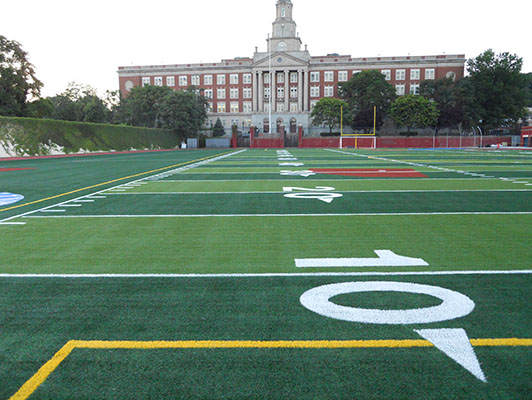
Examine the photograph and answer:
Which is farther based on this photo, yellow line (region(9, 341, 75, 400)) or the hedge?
the hedge

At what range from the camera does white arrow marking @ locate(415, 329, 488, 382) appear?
265 cm

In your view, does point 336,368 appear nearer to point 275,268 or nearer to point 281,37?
point 275,268

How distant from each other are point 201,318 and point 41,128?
39305 mm

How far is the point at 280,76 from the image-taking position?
330 ft

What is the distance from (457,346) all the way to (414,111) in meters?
Answer: 86.3

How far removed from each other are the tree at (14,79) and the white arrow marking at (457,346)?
5648 centimetres

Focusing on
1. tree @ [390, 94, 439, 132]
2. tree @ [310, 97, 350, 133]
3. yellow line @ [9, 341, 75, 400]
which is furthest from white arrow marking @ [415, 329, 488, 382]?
tree @ [390, 94, 439, 132]

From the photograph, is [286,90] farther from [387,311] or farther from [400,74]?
[387,311]

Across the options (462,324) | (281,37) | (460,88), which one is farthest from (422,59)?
(462,324)

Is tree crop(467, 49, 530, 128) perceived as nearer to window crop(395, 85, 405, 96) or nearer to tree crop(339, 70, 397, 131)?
window crop(395, 85, 405, 96)

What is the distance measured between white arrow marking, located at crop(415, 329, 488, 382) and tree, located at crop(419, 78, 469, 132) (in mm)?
90659

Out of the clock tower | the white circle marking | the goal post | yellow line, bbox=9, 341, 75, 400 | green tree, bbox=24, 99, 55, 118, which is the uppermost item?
the clock tower

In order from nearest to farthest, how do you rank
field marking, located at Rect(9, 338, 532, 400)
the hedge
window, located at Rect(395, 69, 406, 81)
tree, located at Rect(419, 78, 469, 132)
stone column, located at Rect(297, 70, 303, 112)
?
field marking, located at Rect(9, 338, 532, 400) < the hedge < tree, located at Rect(419, 78, 469, 132) < window, located at Rect(395, 69, 406, 81) < stone column, located at Rect(297, 70, 303, 112)

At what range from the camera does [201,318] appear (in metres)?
3.42
